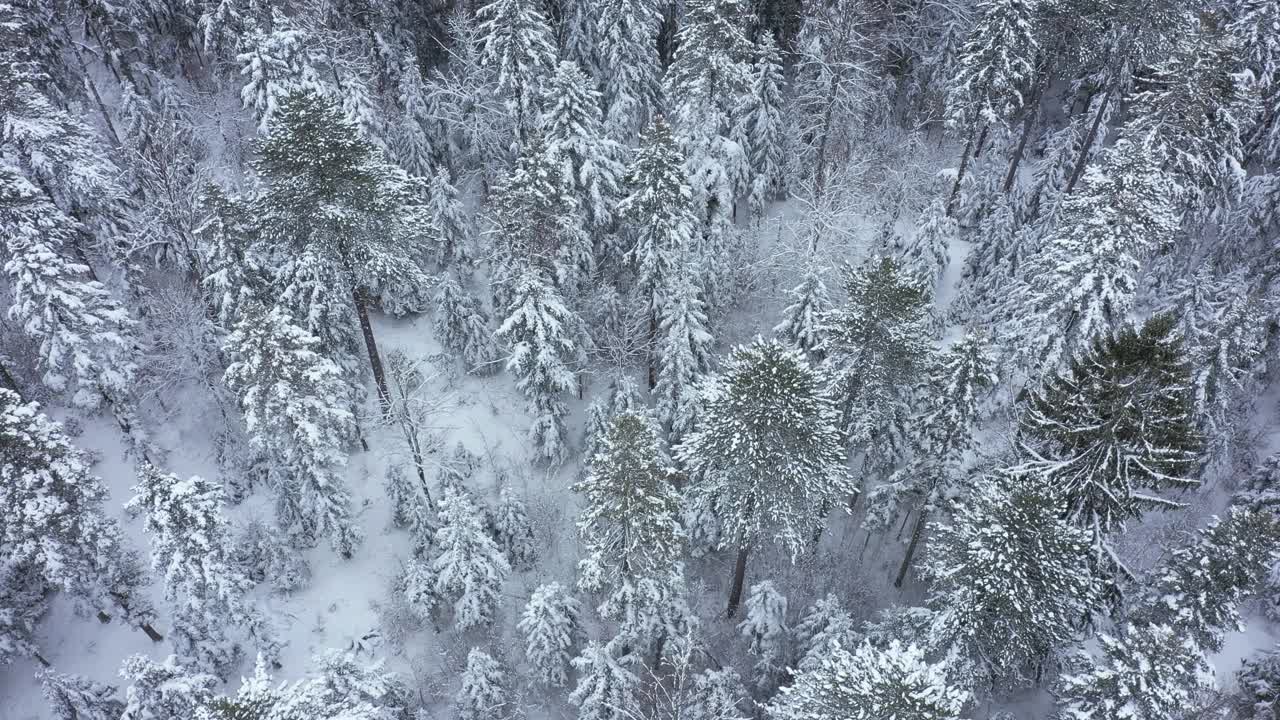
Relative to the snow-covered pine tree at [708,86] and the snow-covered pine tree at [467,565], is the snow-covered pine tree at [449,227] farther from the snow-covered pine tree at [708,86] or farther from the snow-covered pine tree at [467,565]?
the snow-covered pine tree at [467,565]

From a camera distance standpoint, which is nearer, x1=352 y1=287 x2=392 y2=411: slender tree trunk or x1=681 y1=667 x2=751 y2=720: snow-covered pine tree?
x1=681 y1=667 x2=751 y2=720: snow-covered pine tree

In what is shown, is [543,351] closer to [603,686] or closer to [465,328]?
[465,328]

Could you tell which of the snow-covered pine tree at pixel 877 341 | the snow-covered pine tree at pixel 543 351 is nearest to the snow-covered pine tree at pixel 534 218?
the snow-covered pine tree at pixel 543 351

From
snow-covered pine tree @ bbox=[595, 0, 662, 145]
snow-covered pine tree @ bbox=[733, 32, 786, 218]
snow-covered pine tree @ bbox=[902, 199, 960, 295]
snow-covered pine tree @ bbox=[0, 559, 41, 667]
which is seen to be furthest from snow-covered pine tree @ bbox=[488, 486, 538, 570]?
snow-covered pine tree @ bbox=[902, 199, 960, 295]

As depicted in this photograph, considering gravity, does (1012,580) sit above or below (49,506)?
above

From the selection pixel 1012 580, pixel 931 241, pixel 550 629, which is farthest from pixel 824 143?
pixel 550 629

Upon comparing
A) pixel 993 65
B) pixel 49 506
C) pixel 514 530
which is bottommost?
pixel 514 530

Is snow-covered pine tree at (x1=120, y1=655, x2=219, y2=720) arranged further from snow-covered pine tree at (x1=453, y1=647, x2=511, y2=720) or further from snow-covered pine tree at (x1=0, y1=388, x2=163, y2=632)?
snow-covered pine tree at (x1=453, y1=647, x2=511, y2=720)
